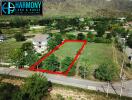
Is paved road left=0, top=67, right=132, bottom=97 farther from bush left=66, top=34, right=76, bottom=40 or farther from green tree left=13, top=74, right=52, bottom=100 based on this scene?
bush left=66, top=34, right=76, bottom=40

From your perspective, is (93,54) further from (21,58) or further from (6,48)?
(6,48)

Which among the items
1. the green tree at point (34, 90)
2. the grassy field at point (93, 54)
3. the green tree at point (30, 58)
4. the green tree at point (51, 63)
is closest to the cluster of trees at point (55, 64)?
the green tree at point (51, 63)

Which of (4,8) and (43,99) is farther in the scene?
(43,99)

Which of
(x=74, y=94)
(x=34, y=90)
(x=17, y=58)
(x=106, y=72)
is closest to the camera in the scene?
(x=34, y=90)

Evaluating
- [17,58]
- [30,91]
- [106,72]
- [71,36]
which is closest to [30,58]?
[17,58]

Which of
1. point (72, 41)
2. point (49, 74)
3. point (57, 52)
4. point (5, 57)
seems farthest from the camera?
point (72, 41)

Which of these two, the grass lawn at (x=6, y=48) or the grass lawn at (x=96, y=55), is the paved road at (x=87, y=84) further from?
the grass lawn at (x=6, y=48)

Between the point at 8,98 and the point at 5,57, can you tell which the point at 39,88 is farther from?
the point at 5,57

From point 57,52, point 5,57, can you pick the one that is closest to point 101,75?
point 57,52

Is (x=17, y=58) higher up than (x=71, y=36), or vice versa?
(x=71, y=36)
